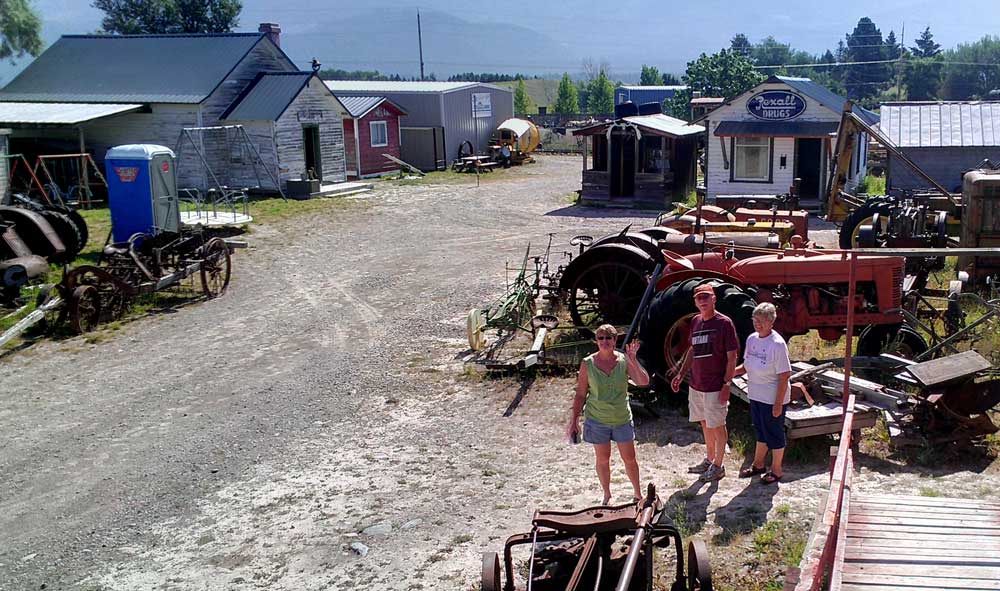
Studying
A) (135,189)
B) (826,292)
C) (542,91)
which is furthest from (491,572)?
(542,91)

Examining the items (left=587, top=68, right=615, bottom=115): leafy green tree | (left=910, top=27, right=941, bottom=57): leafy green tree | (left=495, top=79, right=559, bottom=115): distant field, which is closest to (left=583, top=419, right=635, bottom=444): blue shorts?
(left=587, top=68, right=615, bottom=115): leafy green tree

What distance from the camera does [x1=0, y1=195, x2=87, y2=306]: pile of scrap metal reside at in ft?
52.9

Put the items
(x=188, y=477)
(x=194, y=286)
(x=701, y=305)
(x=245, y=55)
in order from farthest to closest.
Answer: (x=245, y=55) < (x=194, y=286) < (x=188, y=477) < (x=701, y=305)

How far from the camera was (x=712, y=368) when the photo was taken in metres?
7.73

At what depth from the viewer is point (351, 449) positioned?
9.03 m

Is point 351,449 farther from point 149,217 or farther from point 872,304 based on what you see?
point 149,217

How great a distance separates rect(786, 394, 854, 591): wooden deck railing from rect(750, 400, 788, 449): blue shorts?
183 centimetres

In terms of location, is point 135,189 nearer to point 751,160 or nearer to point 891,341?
point 891,341

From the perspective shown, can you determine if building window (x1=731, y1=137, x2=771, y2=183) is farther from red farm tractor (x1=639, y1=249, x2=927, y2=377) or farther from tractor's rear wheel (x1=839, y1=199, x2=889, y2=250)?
red farm tractor (x1=639, y1=249, x2=927, y2=377)

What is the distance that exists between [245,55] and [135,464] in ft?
82.1

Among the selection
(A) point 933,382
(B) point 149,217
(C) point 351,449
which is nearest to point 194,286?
(B) point 149,217

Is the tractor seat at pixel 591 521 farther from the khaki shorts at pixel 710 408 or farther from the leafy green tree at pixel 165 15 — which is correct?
the leafy green tree at pixel 165 15

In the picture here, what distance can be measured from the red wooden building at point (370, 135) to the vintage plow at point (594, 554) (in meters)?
29.6

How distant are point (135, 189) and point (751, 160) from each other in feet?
54.2
